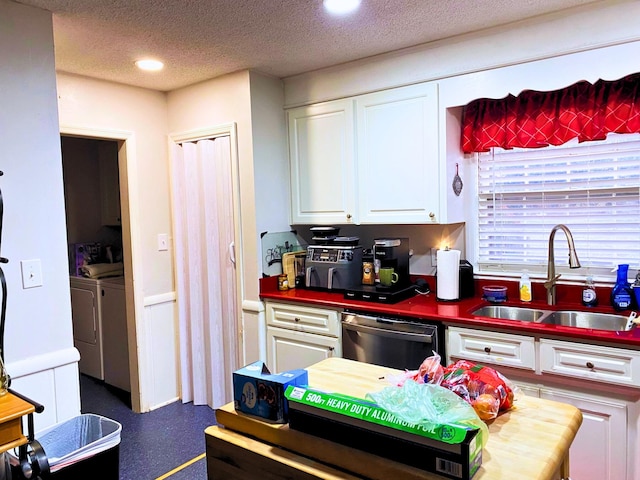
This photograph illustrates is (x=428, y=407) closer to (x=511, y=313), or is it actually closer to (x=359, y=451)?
(x=359, y=451)

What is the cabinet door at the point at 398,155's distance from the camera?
9.26ft

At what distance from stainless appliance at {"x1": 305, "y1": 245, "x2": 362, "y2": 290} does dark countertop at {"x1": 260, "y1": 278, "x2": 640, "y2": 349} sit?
0.07 metres

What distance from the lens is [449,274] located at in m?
2.85

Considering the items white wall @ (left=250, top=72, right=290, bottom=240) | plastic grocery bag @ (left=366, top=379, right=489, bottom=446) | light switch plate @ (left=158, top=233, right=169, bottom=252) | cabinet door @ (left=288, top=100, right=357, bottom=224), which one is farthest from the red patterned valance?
light switch plate @ (left=158, top=233, right=169, bottom=252)

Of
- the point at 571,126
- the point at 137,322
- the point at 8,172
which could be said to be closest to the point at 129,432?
the point at 137,322

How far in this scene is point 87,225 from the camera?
4.61m

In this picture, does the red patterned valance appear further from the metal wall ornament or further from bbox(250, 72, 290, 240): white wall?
bbox(250, 72, 290, 240): white wall

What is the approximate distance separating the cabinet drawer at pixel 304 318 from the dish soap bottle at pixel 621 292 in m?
A: 1.46

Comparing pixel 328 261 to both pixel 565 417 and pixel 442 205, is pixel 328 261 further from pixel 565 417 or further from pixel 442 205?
pixel 565 417

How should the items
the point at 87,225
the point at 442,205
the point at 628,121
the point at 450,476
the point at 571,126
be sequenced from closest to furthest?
the point at 450,476
the point at 628,121
the point at 571,126
the point at 442,205
the point at 87,225

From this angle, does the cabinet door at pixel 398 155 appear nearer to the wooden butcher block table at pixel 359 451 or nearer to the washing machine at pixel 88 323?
the wooden butcher block table at pixel 359 451

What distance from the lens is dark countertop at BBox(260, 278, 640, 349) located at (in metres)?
2.11

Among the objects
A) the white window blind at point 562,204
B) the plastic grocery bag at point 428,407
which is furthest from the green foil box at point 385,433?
the white window blind at point 562,204

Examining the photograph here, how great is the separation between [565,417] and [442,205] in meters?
1.69
